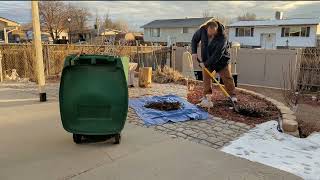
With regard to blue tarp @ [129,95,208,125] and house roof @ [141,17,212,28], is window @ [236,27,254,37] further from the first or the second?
blue tarp @ [129,95,208,125]

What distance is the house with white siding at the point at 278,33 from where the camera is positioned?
3052 centimetres

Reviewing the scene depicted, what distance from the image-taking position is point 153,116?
199 inches

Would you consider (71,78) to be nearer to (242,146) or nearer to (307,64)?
(242,146)

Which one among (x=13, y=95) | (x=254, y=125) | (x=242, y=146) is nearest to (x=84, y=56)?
(x=242, y=146)

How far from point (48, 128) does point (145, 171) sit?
2.01 metres

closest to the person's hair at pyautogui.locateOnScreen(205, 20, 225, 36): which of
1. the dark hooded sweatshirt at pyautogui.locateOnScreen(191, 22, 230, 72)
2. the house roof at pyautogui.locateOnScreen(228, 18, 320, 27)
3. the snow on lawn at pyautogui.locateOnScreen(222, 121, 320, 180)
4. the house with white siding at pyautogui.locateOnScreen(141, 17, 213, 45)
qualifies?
the dark hooded sweatshirt at pyautogui.locateOnScreen(191, 22, 230, 72)

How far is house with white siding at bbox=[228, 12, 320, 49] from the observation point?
100 feet

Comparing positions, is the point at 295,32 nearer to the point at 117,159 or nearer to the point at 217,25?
the point at 217,25

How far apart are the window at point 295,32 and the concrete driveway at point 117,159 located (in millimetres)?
31707

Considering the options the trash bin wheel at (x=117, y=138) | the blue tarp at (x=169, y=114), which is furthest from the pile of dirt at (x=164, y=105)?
the trash bin wheel at (x=117, y=138)

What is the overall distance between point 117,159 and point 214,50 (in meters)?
3.28

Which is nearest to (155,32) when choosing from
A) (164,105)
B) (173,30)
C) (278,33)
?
(173,30)

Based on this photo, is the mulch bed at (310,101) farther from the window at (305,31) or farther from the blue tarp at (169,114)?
the window at (305,31)

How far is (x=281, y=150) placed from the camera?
3.73 metres
